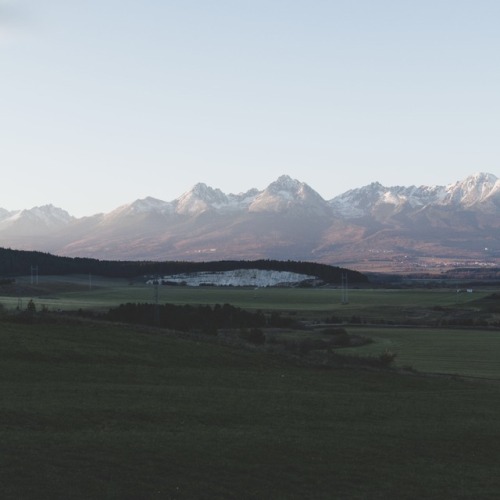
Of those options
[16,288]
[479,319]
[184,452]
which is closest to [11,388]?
[184,452]

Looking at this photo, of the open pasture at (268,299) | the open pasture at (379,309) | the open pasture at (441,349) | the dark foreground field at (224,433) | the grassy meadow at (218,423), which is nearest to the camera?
the dark foreground field at (224,433)

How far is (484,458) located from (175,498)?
1045 cm

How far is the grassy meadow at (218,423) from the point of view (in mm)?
20547

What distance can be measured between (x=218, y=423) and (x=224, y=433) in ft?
Answer: 6.78

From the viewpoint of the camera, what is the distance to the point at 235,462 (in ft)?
72.7

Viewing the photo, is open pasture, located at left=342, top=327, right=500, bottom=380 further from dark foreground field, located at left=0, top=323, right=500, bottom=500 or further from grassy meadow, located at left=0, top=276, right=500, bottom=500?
dark foreground field, located at left=0, top=323, right=500, bottom=500

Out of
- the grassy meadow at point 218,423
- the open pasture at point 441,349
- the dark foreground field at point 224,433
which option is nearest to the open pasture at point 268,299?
the open pasture at point 441,349

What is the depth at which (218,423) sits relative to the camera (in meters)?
27.6

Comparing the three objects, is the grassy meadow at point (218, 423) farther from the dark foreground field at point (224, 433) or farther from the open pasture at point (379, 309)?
the open pasture at point (379, 309)

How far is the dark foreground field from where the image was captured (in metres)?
20.4

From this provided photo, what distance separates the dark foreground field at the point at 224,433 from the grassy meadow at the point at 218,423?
6cm

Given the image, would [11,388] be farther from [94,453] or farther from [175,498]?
[175,498]

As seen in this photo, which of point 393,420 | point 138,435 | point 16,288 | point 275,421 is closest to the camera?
point 138,435

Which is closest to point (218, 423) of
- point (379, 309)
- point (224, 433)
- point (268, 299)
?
point (224, 433)
